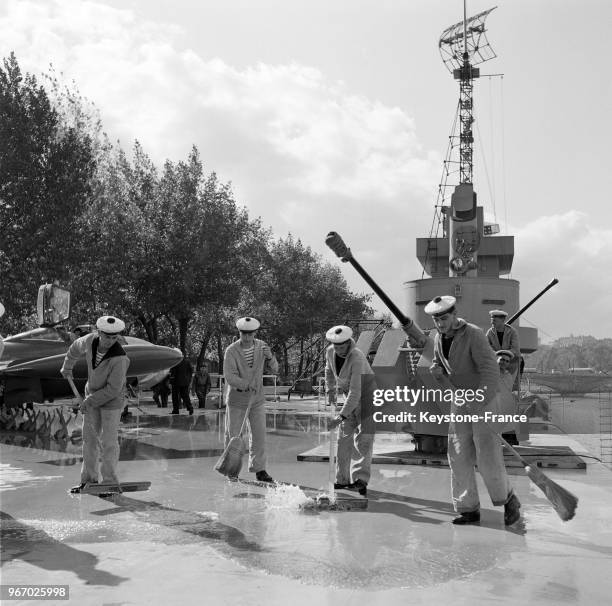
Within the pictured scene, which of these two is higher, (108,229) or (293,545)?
(108,229)

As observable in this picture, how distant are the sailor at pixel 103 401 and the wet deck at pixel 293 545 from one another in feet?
1.23

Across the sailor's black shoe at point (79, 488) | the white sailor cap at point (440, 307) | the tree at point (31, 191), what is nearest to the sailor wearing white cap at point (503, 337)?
the white sailor cap at point (440, 307)

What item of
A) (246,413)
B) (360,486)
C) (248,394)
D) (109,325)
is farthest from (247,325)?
(360,486)

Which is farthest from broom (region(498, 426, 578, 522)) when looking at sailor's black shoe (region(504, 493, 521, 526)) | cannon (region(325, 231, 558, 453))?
cannon (region(325, 231, 558, 453))

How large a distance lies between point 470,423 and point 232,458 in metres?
3.14

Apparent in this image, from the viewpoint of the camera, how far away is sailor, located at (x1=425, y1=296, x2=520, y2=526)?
7039 mm

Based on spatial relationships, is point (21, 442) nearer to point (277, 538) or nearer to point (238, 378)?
point (238, 378)

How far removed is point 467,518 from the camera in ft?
22.9

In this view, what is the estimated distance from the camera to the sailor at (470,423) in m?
7.04

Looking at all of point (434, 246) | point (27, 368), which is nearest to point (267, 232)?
point (434, 246)

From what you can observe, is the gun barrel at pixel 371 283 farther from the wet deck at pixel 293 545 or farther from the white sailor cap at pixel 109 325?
the white sailor cap at pixel 109 325

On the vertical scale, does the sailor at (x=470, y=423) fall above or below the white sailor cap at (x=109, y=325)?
below

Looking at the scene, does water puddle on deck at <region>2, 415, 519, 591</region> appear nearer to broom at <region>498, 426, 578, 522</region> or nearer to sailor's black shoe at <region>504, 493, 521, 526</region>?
sailor's black shoe at <region>504, 493, 521, 526</region>

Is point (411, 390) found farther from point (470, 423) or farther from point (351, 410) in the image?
point (470, 423)
